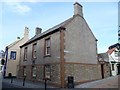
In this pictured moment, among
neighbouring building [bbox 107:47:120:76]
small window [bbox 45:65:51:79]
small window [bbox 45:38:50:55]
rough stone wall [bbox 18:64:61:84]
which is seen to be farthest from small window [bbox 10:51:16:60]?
neighbouring building [bbox 107:47:120:76]

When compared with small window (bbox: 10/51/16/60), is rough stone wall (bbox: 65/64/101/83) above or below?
below

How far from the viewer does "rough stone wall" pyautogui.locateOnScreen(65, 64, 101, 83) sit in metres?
13.2

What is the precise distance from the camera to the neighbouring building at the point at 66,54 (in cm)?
1318

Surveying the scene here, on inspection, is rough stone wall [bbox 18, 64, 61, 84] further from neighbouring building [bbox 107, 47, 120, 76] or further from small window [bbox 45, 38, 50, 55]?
neighbouring building [bbox 107, 47, 120, 76]

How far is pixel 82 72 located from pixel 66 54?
3.23 metres

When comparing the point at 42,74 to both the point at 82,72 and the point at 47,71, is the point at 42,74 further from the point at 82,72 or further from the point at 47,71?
the point at 82,72

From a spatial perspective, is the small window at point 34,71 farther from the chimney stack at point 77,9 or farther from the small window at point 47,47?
the chimney stack at point 77,9

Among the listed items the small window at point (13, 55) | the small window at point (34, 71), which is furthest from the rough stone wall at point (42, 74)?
the small window at point (13, 55)

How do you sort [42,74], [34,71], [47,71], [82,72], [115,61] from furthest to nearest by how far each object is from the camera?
[115,61] → [34,71] → [42,74] → [47,71] → [82,72]

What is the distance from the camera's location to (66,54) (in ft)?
43.8

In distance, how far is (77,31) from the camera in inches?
609

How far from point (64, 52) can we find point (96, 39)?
754cm

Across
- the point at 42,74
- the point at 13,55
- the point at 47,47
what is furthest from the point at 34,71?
the point at 13,55

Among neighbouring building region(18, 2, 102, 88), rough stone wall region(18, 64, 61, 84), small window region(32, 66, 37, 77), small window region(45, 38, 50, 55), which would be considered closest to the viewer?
rough stone wall region(18, 64, 61, 84)
